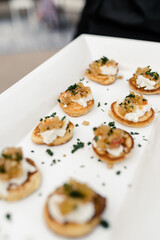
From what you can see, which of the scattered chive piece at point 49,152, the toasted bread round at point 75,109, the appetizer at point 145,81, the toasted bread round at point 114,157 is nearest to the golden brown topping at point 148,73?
the appetizer at point 145,81

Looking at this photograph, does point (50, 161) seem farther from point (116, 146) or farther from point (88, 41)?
point (88, 41)

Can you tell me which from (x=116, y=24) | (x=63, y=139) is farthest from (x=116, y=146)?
(x=116, y=24)

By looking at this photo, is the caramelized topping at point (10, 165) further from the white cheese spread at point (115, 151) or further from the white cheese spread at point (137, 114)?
the white cheese spread at point (137, 114)

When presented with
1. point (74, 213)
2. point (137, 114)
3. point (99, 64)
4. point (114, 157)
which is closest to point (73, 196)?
point (74, 213)

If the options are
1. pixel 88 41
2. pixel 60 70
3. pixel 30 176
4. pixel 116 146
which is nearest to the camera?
pixel 30 176

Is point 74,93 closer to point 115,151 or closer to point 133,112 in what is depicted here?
point 133,112
